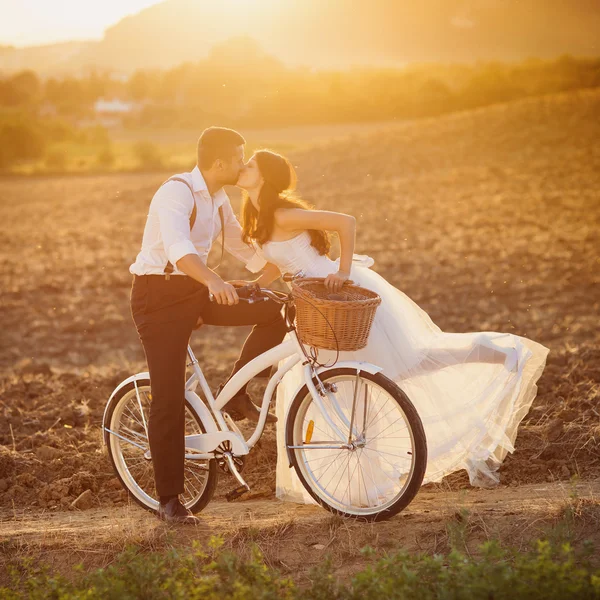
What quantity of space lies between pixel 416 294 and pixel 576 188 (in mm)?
12890

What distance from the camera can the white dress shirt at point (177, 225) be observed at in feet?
13.5

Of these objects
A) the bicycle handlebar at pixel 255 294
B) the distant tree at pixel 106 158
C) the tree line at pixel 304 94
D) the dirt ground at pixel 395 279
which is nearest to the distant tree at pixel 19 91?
the tree line at pixel 304 94

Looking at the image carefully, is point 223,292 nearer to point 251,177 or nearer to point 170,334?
point 170,334

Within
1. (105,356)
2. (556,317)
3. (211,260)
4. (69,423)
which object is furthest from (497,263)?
(69,423)

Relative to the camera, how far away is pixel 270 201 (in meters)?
4.63

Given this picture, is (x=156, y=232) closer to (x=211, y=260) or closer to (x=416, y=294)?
(x=416, y=294)

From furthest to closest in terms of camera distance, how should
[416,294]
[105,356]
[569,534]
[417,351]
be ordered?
[416,294]
[105,356]
[417,351]
[569,534]

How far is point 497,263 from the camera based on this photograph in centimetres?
1479

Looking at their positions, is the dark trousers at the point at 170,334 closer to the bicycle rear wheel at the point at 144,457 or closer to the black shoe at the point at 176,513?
the black shoe at the point at 176,513

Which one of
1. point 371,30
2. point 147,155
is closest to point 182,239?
point 147,155

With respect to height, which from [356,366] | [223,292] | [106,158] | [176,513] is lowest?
[106,158]

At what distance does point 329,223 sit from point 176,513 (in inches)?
72.2

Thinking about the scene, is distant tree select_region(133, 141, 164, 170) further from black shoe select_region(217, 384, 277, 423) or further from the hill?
the hill

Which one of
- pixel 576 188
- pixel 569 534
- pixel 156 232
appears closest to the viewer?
pixel 569 534
